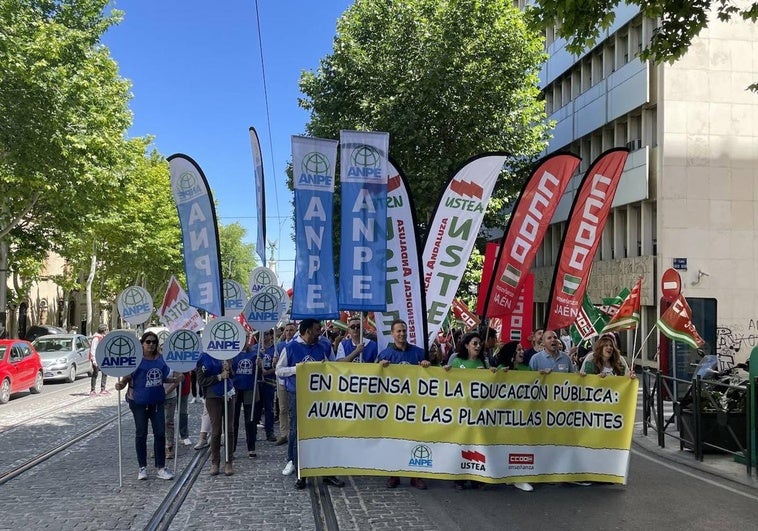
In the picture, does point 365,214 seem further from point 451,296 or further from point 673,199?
point 673,199

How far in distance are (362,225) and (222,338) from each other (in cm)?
219

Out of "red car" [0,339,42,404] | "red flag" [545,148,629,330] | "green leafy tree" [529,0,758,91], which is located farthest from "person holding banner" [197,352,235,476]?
"red car" [0,339,42,404]

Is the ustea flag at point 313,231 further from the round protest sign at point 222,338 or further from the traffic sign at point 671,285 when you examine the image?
the traffic sign at point 671,285

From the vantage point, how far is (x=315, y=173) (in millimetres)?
8000

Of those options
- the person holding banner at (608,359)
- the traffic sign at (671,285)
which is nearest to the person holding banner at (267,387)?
the person holding banner at (608,359)

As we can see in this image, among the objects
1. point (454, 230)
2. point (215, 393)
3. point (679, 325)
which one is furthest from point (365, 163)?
point (679, 325)

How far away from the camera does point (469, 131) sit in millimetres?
23297

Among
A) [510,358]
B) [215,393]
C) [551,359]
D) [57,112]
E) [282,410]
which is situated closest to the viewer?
[551,359]

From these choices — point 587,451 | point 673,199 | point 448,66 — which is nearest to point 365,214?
point 587,451

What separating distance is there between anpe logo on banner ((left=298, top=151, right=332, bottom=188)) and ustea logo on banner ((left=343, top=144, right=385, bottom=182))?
247mm

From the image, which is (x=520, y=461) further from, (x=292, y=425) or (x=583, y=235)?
(x=583, y=235)

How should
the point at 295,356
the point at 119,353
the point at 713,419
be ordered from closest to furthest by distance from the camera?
the point at 119,353
the point at 295,356
the point at 713,419

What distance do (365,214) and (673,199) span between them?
725 inches

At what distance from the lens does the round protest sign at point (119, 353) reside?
7.68 metres
